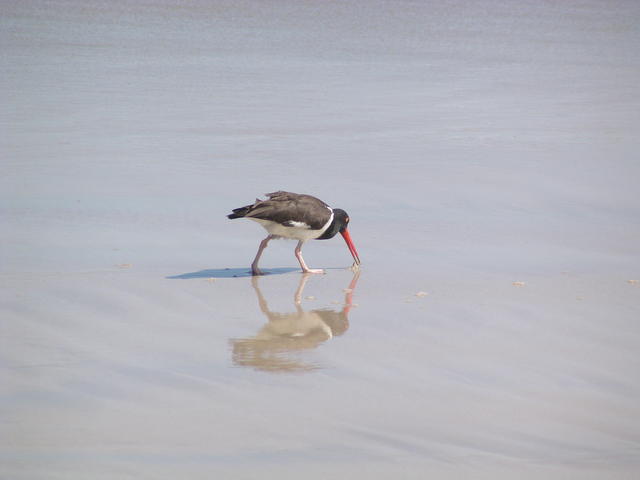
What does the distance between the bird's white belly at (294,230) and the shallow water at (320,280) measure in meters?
0.33

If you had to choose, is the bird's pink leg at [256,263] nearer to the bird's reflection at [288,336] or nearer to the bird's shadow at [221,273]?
the bird's shadow at [221,273]

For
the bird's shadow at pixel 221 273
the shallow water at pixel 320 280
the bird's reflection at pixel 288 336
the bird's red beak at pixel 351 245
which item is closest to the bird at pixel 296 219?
the bird's red beak at pixel 351 245

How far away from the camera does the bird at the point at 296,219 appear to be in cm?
947

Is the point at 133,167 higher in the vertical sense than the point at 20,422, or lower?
higher

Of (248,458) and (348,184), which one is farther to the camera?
(348,184)

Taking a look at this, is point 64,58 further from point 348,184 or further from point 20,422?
point 20,422

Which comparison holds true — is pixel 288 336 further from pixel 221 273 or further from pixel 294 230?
pixel 294 230

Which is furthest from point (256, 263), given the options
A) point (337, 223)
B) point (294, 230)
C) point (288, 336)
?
point (288, 336)

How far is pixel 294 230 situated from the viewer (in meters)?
9.62

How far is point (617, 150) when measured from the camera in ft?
48.3

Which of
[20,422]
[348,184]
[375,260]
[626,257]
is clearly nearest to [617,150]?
[348,184]

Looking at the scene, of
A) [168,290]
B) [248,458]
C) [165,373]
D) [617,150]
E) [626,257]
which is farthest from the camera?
[617,150]

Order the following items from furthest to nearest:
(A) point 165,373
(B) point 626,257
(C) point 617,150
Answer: (C) point 617,150
(B) point 626,257
(A) point 165,373

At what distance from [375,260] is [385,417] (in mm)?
3996
